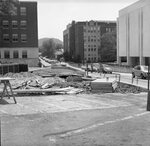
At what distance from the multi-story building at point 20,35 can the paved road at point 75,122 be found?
6565 centimetres

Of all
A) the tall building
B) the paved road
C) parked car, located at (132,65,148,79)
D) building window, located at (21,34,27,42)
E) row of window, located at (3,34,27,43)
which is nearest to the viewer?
the paved road

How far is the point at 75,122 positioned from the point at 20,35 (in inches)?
2818

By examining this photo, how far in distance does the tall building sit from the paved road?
203 feet

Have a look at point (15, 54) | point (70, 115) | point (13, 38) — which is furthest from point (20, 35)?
point (70, 115)

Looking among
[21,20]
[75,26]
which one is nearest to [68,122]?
[21,20]

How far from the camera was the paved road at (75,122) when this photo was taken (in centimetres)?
764

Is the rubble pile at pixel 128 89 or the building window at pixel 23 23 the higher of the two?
the building window at pixel 23 23

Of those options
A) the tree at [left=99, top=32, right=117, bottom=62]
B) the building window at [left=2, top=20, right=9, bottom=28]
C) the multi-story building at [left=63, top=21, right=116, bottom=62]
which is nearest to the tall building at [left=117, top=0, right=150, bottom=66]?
the building window at [left=2, top=20, right=9, bottom=28]

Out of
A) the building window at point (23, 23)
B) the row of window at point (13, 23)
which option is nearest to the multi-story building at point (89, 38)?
the building window at point (23, 23)

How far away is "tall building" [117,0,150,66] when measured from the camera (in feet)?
243

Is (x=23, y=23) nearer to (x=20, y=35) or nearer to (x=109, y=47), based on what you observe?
(x=20, y=35)

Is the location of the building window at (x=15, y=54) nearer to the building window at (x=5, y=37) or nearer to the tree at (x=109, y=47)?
the building window at (x=5, y=37)

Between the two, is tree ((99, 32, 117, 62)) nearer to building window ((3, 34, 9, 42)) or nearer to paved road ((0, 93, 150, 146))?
building window ((3, 34, 9, 42))

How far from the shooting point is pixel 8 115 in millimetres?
10945
